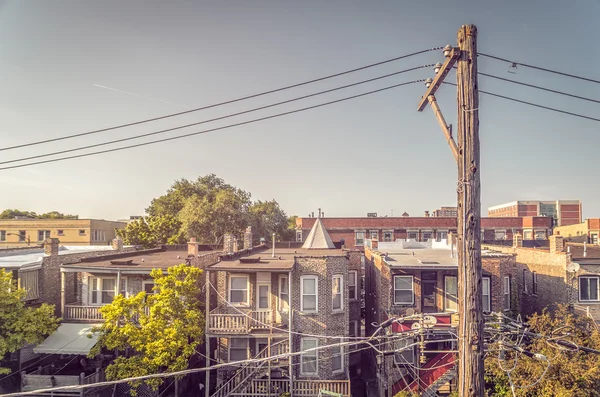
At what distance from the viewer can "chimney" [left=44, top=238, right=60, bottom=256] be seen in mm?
20834

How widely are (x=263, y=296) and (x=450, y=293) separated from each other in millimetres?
10691

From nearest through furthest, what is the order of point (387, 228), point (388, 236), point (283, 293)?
point (283, 293) < point (388, 236) < point (387, 228)

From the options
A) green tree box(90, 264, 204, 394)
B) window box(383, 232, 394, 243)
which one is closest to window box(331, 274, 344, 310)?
green tree box(90, 264, 204, 394)

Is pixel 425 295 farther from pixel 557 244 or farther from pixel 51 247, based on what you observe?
pixel 51 247

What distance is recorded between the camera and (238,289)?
19.8 metres

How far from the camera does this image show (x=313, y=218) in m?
52.7

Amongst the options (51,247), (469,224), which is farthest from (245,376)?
(469,224)

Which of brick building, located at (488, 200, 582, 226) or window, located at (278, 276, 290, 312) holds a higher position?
brick building, located at (488, 200, 582, 226)

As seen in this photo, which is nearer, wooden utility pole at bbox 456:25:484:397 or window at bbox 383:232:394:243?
wooden utility pole at bbox 456:25:484:397

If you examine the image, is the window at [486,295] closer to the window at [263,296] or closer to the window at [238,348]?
the window at [263,296]

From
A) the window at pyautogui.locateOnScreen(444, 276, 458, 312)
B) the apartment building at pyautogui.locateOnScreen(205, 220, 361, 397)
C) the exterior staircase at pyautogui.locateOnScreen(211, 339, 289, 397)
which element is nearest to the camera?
the exterior staircase at pyautogui.locateOnScreen(211, 339, 289, 397)

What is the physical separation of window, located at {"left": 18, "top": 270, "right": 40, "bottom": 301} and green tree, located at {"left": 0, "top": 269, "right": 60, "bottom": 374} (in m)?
2.56

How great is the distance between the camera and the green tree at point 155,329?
16.1m

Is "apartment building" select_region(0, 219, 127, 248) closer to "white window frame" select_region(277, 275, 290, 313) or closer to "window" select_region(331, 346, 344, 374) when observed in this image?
"white window frame" select_region(277, 275, 290, 313)
